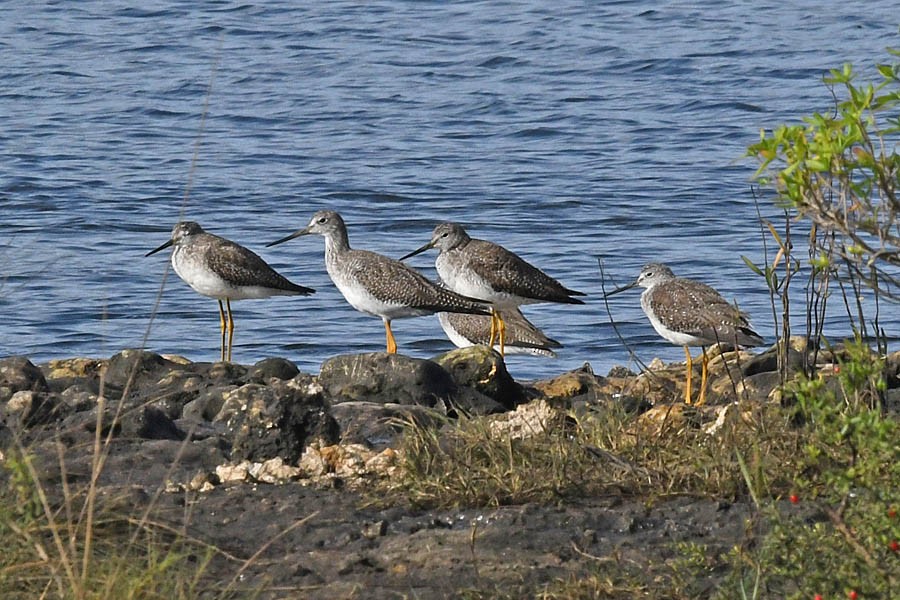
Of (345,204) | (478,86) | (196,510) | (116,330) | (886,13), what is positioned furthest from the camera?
(886,13)

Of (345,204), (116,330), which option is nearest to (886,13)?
(345,204)

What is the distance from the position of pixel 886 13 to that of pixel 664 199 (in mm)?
Result: 10659

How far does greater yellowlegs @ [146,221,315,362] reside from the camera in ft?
36.9

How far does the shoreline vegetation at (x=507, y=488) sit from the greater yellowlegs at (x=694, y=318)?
7.01 ft

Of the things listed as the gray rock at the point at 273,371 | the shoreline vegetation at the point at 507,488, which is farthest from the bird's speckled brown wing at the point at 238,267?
the shoreline vegetation at the point at 507,488

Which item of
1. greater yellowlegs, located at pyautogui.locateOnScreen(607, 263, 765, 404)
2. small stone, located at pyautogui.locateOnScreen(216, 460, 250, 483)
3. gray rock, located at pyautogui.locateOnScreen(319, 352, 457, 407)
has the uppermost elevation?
small stone, located at pyautogui.locateOnScreen(216, 460, 250, 483)

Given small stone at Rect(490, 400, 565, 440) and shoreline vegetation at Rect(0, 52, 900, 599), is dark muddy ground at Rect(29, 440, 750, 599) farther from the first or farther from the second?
small stone at Rect(490, 400, 565, 440)

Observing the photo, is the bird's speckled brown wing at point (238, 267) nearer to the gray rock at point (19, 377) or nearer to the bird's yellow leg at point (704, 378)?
the gray rock at point (19, 377)

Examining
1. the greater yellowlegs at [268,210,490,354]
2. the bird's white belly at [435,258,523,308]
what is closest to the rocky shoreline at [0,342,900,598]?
the greater yellowlegs at [268,210,490,354]

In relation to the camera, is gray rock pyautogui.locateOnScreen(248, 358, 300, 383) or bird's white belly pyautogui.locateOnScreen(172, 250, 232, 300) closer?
gray rock pyautogui.locateOnScreen(248, 358, 300, 383)

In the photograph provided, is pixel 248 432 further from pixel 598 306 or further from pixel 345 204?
pixel 345 204

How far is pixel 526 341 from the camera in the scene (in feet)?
37.4

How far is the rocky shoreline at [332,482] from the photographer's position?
5.29 metres

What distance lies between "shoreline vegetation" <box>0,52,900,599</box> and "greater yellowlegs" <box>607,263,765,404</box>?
2.14m
